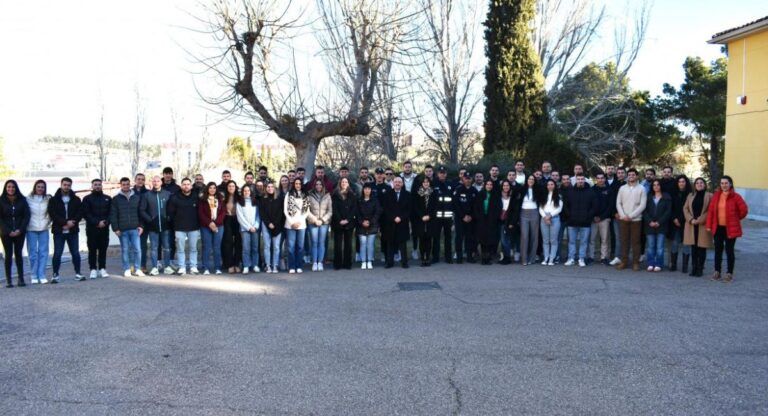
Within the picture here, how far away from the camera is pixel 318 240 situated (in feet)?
37.1

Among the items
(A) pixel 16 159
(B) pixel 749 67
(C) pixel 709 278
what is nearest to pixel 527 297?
(C) pixel 709 278

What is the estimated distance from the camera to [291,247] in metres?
11.1

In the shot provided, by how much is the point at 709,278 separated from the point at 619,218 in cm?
190

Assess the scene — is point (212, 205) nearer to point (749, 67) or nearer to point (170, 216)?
point (170, 216)

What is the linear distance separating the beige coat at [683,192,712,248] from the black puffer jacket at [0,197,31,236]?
11318 millimetres

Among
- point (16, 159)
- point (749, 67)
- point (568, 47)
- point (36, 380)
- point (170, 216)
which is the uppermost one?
point (568, 47)

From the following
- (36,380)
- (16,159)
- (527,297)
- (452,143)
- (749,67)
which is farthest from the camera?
Result: (16,159)

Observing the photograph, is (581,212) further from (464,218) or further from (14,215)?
(14,215)

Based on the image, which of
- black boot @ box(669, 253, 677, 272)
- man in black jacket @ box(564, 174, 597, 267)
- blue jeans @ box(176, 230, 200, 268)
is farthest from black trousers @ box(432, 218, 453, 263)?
blue jeans @ box(176, 230, 200, 268)

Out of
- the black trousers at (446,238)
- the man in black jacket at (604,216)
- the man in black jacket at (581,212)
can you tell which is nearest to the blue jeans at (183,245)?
the black trousers at (446,238)

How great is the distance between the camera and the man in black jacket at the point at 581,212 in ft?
37.6

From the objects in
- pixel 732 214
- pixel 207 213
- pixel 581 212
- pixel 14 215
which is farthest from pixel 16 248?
pixel 732 214

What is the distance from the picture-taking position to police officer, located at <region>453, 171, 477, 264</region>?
11.9 meters

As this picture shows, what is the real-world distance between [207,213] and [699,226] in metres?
8.76
